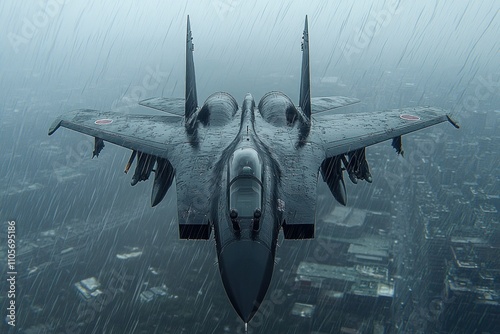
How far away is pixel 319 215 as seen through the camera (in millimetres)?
29953

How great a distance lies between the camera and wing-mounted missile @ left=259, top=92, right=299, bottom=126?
1627 cm

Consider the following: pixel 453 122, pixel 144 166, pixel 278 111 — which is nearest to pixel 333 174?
pixel 278 111

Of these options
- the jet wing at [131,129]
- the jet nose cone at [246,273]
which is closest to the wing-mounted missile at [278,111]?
the jet wing at [131,129]

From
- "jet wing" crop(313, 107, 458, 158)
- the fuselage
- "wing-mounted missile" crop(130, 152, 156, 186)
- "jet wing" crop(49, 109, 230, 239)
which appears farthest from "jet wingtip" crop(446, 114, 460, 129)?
"wing-mounted missile" crop(130, 152, 156, 186)

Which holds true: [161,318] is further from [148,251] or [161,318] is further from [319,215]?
[319,215]

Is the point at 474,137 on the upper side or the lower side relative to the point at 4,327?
upper

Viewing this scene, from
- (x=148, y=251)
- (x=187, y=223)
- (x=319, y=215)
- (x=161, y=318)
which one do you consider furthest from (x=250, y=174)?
(x=319, y=215)

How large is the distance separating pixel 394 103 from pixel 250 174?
167 ft

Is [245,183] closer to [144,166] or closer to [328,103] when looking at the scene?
[144,166]

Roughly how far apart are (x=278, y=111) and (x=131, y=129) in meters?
6.14

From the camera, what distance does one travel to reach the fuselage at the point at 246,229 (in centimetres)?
785

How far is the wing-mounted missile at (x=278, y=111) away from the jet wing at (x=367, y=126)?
3.56 ft

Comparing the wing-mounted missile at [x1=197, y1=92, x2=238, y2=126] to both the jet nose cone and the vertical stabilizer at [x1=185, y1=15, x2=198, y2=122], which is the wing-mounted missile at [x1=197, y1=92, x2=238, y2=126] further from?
the jet nose cone

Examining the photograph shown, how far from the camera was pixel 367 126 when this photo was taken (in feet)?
53.9
